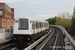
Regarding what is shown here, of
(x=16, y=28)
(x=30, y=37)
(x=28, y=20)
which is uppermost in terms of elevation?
(x=28, y=20)


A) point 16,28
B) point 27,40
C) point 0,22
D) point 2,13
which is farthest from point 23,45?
point 2,13

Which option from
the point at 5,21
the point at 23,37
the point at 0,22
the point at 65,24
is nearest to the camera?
the point at 23,37

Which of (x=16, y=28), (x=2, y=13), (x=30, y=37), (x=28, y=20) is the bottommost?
(x=30, y=37)

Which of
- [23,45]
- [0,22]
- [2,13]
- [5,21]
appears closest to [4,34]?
[23,45]

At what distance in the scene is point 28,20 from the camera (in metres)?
13.8

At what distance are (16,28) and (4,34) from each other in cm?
171

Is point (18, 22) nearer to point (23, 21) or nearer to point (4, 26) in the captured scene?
point (23, 21)

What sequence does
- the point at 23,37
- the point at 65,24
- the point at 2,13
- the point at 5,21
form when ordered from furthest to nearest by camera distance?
the point at 65,24, the point at 2,13, the point at 5,21, the point at 23,37

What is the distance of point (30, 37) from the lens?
13594 mm

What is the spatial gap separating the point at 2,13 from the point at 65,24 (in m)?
44.9

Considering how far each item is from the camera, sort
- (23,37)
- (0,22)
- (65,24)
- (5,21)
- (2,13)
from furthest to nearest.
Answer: (65,24)
(2,13)
(5,21)
(0,22)
(23,37)

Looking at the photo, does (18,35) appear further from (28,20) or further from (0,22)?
(0,22)

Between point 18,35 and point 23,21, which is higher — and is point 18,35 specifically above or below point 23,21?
below

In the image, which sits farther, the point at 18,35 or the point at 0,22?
the point at 0,22
